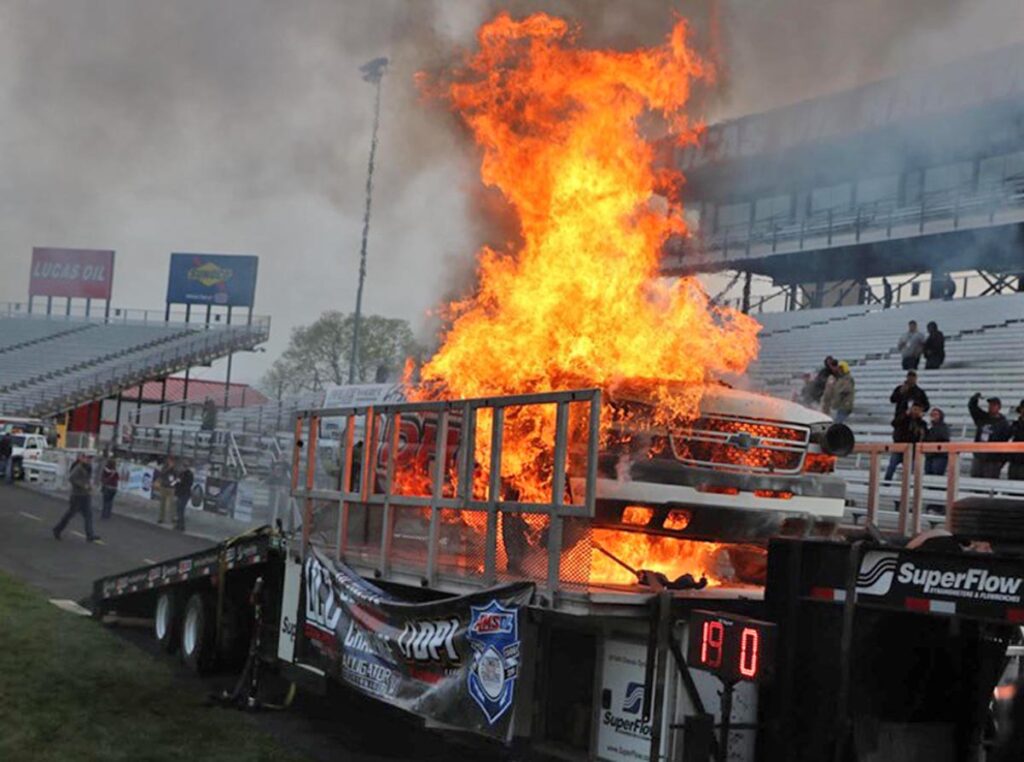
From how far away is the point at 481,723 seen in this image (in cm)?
677

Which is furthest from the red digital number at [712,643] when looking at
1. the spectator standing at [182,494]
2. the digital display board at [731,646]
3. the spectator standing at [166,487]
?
the spectator standing at [166,487]

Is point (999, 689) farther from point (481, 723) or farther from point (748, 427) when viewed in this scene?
point (481, 723)

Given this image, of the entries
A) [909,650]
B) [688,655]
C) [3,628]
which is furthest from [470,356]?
[3,628]

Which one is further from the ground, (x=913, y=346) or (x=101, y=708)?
(x=913, y=346)

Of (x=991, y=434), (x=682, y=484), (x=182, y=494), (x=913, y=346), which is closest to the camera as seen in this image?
(x=682, y=484)

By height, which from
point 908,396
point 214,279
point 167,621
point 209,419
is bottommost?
point 167,621

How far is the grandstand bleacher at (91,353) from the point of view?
5078 centimetres

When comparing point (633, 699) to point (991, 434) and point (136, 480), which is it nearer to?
point (991, 434)

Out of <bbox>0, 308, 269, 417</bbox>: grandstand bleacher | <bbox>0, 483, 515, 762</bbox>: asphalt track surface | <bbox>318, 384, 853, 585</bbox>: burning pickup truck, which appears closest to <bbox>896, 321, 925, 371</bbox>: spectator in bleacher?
<bbox>0, 483, 515, 762</bbox>: asphalt track surface

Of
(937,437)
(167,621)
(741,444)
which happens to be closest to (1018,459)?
(937,437)

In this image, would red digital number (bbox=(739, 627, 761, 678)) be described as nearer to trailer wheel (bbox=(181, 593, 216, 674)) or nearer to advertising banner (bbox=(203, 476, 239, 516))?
trailer wheel (bbox=(181, 593, 216, 674))

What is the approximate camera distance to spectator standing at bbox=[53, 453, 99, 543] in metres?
21.6

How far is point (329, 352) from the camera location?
5753cm

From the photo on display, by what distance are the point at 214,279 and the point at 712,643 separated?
181 ft
